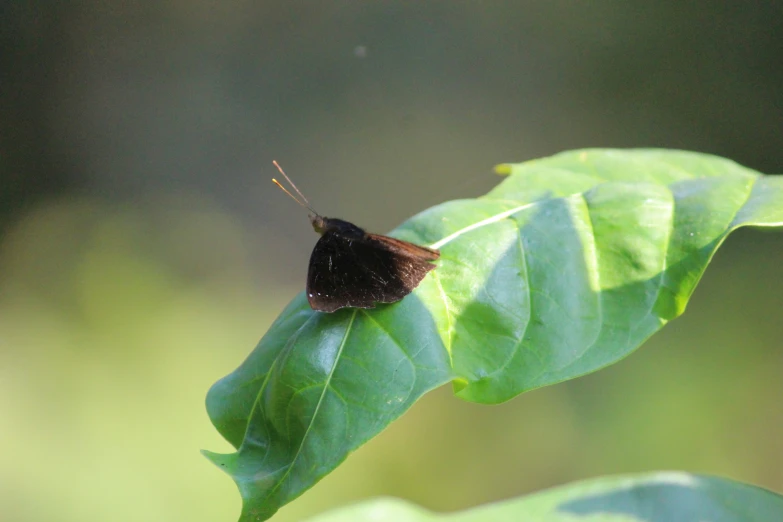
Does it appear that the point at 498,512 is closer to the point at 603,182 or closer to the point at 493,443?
the point at 603,182

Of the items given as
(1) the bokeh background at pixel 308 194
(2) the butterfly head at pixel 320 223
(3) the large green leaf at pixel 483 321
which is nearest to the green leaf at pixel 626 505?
(3) the large green leaf at pixel 483 321

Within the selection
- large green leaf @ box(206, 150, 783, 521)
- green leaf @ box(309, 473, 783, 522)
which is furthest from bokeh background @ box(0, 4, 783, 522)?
large green leaf @ box(206, 150, 783, 521)

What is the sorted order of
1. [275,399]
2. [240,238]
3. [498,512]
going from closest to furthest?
[275,399], [498,512], [240,238]

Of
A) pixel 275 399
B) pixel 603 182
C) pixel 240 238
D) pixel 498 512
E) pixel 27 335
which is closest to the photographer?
pixel 275 399

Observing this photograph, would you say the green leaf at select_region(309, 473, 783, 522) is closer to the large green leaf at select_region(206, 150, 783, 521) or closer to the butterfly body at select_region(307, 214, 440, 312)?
the large green leaf at select_region(206, 150, 783, 521)

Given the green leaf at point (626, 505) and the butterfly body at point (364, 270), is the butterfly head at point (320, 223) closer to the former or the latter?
the butterfly body at point (364, 270)

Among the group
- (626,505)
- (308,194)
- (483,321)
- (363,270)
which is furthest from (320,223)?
(308,194)

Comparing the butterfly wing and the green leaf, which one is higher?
the butterfly wing

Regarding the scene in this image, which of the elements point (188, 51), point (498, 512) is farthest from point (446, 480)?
point (188, 51)
